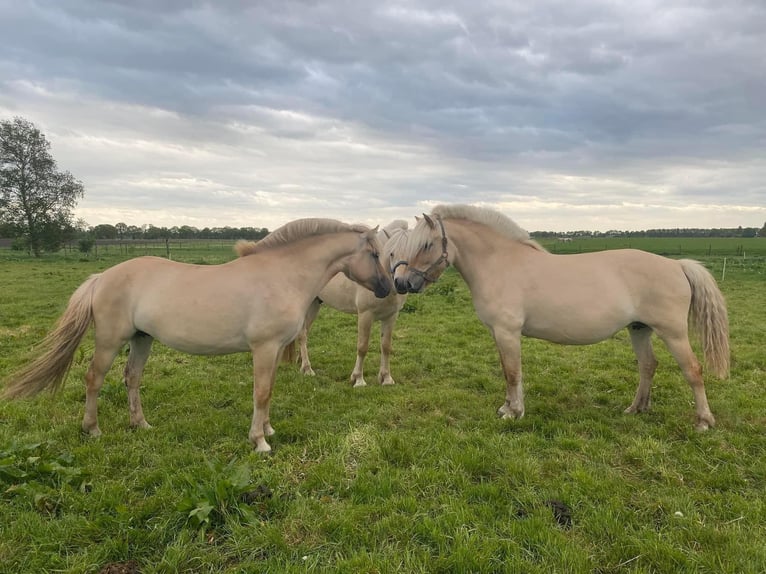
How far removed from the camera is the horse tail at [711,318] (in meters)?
4.58

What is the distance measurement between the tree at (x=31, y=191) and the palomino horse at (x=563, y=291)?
1587 inches

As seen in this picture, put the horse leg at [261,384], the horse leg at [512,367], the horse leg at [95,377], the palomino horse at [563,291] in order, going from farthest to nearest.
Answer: the horse leg at [512,367], the palomino horse at [563,291], the horse leg at [95,377], the horse leg at [261,384]

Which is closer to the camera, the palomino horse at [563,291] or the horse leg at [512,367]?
the palomino horse at [563,291]

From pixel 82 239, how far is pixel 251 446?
41.4 m

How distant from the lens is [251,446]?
4.09 m

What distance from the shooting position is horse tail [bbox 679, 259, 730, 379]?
458 centimetres

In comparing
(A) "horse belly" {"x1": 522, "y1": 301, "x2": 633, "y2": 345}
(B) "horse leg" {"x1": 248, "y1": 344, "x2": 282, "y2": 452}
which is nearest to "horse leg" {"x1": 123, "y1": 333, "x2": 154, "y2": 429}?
(B) "horse leg" {"x1": 248, "y1": 344, "x2": 282, "y2": 452}

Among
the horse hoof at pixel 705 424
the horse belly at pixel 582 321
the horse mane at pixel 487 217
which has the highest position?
the horse mane at pixel 487 217

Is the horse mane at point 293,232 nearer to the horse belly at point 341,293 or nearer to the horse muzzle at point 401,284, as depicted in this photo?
the horse muzzle at point 401,284

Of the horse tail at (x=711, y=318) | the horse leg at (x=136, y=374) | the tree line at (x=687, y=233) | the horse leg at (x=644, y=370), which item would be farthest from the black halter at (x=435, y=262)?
the tree line at (x=687, y=233)

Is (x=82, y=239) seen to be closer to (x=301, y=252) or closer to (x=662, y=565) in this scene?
(x=301, y=252)

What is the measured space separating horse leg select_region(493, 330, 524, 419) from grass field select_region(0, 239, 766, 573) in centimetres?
22

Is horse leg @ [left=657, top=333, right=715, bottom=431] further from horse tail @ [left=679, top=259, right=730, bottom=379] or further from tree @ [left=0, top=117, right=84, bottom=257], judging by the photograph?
tree @ [left=0, top=117, right=84, bottom=257]

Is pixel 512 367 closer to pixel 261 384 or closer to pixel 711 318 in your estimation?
pixel 711 318
